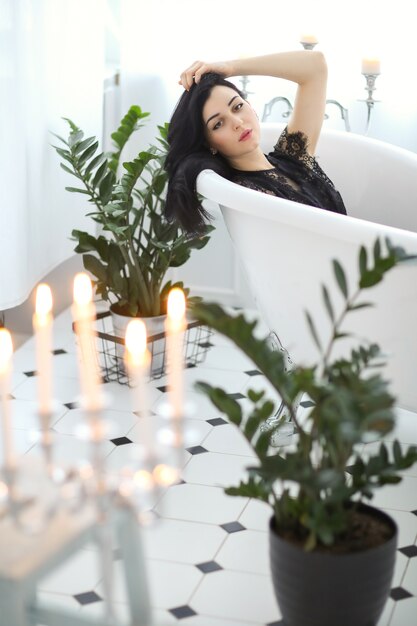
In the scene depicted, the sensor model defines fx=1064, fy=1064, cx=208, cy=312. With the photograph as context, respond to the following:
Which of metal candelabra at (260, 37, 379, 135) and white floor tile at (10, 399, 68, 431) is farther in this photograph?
metal candelabra at (260, 37, 379, 135)

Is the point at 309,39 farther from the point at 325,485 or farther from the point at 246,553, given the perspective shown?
the point at 325,485

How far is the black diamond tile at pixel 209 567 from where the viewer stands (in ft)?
8.89

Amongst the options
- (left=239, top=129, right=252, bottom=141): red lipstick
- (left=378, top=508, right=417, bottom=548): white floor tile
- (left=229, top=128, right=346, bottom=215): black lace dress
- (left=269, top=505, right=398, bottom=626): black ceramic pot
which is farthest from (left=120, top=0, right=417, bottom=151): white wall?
(left=269, top=505, right=398, bottom=626): black ceramic pot

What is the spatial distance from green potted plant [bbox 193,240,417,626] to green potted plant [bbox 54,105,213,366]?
65.3 inches

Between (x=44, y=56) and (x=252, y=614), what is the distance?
87.2 inches

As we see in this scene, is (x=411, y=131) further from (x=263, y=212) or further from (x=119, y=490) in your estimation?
(x=119, y=490)

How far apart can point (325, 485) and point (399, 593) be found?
2.50 feet

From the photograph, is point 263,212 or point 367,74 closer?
point 263,212

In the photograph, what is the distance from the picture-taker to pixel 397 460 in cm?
212

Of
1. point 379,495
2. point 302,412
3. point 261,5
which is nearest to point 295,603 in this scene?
point 379,495

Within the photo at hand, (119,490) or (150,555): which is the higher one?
(119,490)

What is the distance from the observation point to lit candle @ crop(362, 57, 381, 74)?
3.85m

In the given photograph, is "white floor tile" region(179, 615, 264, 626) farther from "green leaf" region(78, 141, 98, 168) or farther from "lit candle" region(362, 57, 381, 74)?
"lit candle" region(362, 57, 381, 74)

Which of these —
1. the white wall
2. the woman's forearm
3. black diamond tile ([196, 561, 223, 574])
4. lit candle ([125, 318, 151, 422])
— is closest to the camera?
lit candle ([125, 318, 151, 422])
